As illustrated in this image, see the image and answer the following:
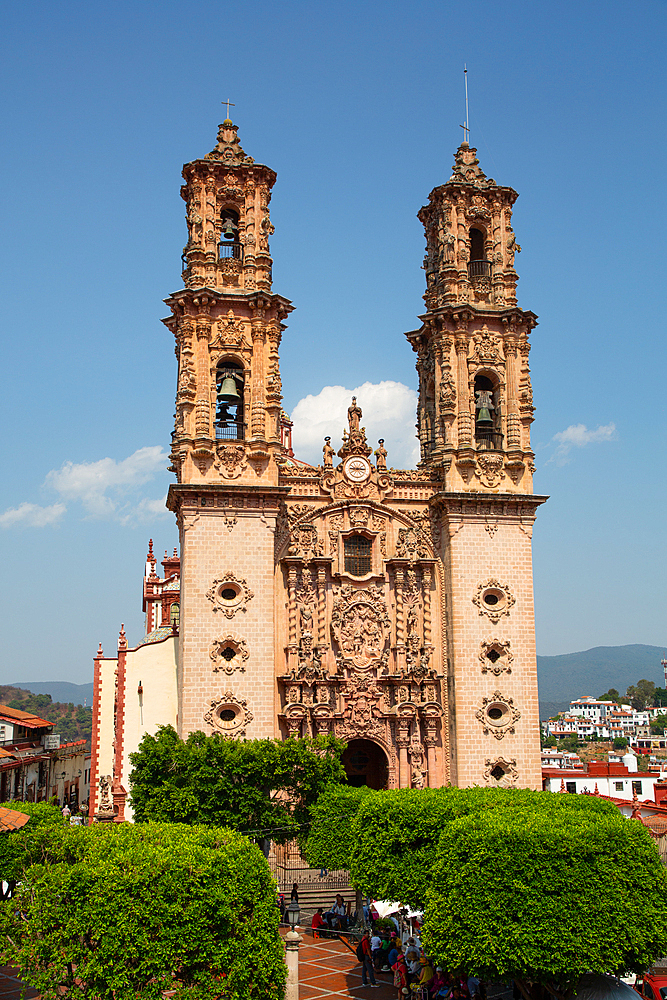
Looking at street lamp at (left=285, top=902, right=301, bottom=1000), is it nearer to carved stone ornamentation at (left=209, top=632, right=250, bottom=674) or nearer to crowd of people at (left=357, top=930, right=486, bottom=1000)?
crowd of people at (left=357, top=930, right=486, bottom=1000)

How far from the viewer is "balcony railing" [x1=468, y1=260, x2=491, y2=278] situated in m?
40.9

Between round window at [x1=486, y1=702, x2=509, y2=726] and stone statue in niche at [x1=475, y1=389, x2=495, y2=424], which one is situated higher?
stone statue in niche at [x1=475, y1=389, x2=495, y2=424]

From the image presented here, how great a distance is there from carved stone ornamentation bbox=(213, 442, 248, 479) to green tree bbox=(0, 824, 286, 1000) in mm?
18275

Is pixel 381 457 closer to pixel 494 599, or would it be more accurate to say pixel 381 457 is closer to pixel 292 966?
pixel 494 599

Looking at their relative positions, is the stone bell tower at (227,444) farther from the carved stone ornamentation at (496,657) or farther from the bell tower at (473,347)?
the carved stone ornamentation at (496,657)

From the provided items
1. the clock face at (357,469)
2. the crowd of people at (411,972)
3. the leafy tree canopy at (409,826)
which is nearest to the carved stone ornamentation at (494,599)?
the clock face at (357,469)

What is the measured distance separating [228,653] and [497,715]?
1045 centimetres

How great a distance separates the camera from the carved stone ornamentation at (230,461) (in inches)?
1419

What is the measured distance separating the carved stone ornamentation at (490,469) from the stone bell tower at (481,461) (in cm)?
4

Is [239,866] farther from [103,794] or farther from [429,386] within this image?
[429,386]

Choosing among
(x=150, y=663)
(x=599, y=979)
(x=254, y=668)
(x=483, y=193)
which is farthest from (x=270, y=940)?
(x=483, y=193)

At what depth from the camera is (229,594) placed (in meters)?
35.1

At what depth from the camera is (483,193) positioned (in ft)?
134

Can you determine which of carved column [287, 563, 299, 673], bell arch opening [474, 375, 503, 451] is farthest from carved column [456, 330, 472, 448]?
carved column [287, 563, 299, 673]
